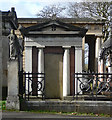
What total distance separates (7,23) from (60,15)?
21.5 m

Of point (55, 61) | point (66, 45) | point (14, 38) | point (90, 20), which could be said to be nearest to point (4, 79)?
point (14, 38)

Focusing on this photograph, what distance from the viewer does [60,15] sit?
100 ft

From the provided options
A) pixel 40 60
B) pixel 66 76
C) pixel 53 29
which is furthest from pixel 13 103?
pixel 53 29

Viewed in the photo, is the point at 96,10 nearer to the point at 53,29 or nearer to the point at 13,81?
the point at 53,29

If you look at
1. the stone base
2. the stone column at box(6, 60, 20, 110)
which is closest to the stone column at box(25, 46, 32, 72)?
the stone column at box(6, 60, 20, 110)

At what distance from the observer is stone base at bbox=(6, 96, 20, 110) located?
7.79m

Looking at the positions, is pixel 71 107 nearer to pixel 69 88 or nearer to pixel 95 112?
pixel 95 112

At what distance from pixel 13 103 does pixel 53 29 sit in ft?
16.4

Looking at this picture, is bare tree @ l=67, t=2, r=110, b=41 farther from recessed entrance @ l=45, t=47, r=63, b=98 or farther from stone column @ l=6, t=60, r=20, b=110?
stone column @ l=6, t=60, r=20, b=110

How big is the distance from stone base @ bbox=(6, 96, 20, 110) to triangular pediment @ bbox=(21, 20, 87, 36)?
435 centimetres

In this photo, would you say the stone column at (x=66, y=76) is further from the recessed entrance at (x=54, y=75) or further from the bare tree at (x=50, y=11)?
the bare tree at (x=50, y=11)

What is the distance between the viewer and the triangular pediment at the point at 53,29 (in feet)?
36.9

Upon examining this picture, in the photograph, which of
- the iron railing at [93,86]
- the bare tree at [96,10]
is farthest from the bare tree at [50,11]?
the iron railing at [93,86]

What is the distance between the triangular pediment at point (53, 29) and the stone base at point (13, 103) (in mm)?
4350
